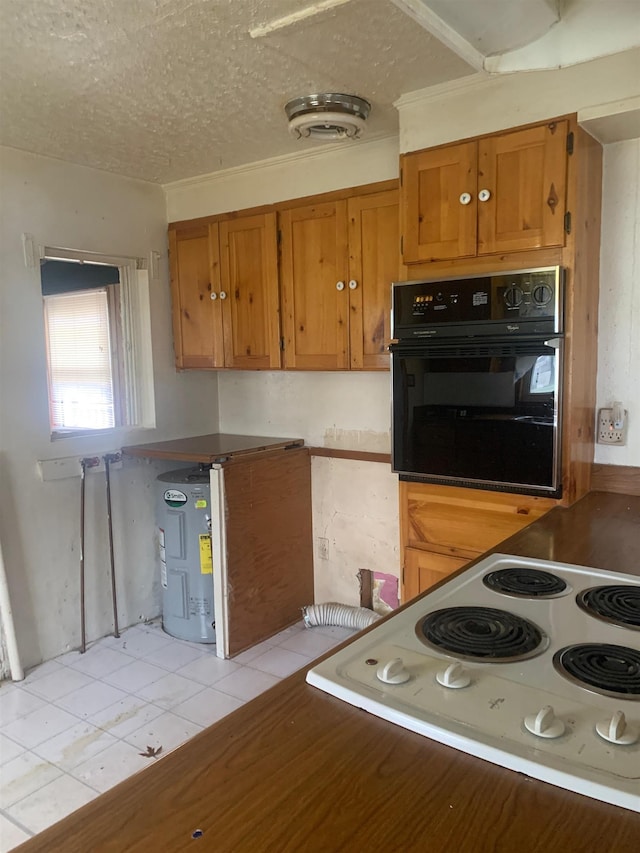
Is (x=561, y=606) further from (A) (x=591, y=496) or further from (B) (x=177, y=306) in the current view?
(B) (x=177, y=306)

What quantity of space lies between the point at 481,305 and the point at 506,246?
204 mm

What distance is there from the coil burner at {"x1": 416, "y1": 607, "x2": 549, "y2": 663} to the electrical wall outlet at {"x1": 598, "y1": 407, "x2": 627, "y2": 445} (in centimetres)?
128

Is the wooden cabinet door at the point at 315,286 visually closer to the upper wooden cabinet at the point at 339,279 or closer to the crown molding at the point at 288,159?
the upper wooden cabinet at the point at 339,279

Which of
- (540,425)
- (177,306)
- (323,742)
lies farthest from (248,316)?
(323,742)

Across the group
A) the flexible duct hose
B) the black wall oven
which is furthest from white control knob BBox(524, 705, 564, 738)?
the flexible duct hose

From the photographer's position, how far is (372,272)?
2.76 metres

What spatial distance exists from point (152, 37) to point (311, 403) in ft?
6.32

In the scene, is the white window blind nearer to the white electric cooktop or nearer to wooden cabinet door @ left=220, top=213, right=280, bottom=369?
wooden cabinet door @ left=220, top=213, right=280, bottom=369

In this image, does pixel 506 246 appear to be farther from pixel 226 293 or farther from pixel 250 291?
pixel 226 293

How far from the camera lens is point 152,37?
5.94 feet

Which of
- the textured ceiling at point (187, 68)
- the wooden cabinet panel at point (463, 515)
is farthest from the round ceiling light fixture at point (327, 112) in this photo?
the wooden cabinet panel at point (463, 515)

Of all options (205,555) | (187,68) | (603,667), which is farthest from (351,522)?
(603,667)

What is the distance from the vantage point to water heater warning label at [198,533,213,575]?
318 centimetres

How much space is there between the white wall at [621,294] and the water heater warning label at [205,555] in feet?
6.18
